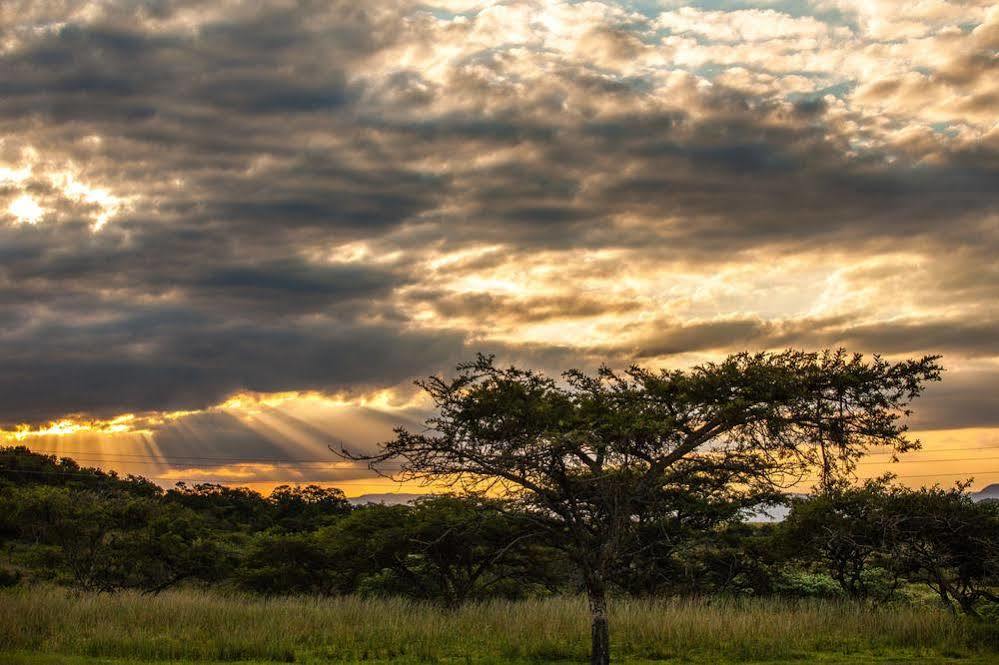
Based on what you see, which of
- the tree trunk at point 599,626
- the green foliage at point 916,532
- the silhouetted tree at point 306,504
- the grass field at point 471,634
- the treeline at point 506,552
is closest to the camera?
the tree trunk at point 599,626

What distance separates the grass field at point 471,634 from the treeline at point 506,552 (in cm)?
199

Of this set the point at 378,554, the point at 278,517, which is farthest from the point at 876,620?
the point at 278,517

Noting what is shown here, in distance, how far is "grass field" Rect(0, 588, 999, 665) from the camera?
23.5 meters

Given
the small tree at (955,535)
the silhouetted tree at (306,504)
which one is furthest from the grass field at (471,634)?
the silhouetted tree at (306,504)

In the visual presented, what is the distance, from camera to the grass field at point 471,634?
23.5 m

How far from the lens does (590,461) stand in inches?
797

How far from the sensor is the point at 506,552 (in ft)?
116

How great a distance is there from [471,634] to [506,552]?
976 cm

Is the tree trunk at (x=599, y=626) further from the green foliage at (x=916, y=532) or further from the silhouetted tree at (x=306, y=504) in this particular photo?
the silhouetted tree at (x=306, y=504)

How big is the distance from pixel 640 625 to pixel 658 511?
8.75 m

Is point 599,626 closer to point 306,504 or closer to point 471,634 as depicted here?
point 471,634

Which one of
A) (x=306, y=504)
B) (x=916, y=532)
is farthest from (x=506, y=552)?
(x=306, y=504)

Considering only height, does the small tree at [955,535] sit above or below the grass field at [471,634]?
above

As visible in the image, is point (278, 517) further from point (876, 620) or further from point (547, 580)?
point (876, 620)
